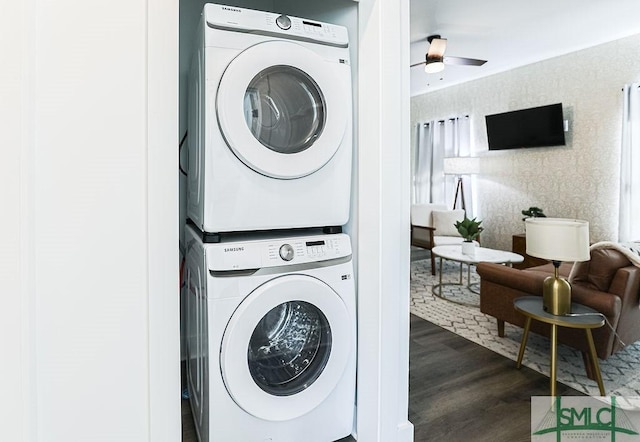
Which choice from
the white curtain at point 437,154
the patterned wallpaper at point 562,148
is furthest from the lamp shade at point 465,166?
the white curtain at point 437,154

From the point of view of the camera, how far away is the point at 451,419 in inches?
73.1

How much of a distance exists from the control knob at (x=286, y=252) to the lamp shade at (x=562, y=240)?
1436mm

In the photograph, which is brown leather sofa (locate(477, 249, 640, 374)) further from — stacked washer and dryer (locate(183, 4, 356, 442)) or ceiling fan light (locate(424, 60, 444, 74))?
ceiling fan light (locate(424, 60, 444, 74))

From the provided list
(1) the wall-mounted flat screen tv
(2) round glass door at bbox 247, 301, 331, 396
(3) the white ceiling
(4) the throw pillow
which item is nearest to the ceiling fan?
(3) the white ceiling

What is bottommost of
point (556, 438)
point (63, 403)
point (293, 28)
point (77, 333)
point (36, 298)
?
point (556, 438)

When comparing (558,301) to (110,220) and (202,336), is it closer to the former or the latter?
(202,336)

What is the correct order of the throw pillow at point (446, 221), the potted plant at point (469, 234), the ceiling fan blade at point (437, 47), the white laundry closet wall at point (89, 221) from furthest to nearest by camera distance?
the throw pillow at point (446, 221) → the potted plant at point (469, 234) → the ceiling fan blade at point (437, 47) → the white laundry closet wall at point (89, 221)

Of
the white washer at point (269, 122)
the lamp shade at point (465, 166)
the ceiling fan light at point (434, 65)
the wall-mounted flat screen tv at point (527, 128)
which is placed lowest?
the white washer at point (269, 122)

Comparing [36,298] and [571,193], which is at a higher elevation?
[571,193]

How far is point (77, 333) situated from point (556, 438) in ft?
6.56

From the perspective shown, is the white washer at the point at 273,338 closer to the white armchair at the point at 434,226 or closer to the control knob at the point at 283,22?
the control knob at the point at 283,22

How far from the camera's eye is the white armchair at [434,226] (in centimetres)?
493

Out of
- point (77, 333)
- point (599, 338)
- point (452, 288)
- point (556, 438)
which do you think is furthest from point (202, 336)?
point (452, 288)

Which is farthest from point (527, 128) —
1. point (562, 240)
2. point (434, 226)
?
point (562, 240)
